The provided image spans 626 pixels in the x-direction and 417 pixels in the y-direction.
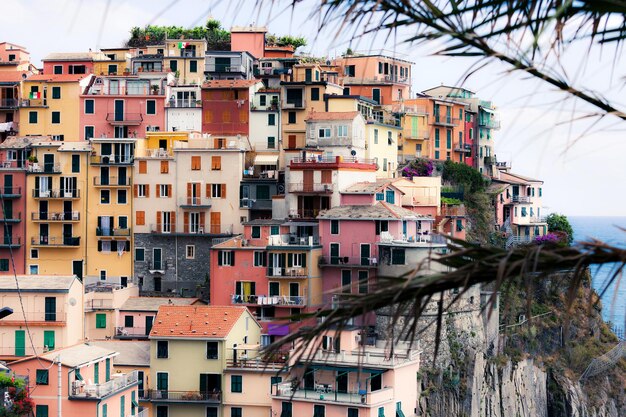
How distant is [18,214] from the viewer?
186 feet

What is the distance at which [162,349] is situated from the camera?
45.9 m

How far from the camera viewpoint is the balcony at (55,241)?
5631cm

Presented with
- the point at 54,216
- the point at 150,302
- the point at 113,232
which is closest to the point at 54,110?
the point at 54,216

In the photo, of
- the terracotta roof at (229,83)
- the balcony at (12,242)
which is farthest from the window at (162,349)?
the terracotta roof at (229,83)

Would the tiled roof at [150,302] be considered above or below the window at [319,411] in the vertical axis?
above

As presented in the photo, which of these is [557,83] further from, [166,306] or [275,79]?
[275,79]

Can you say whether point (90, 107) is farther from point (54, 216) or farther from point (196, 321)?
point (196, 321)

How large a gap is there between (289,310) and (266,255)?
2.36m

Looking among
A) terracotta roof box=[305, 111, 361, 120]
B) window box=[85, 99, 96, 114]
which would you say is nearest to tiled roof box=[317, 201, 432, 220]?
terracotta roof box=[305, 111, 361, 120]

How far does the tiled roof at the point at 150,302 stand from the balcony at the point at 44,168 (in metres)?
7.72

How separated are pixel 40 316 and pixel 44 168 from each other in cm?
1289

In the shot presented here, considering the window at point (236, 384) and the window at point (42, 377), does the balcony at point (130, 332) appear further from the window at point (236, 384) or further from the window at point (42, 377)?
the window at point (42, 377)

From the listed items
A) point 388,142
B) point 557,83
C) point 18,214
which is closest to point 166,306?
point 18,214

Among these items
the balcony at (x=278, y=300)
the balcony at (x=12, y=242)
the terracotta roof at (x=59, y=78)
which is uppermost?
the terracotta roof at (x=59, y=78)
